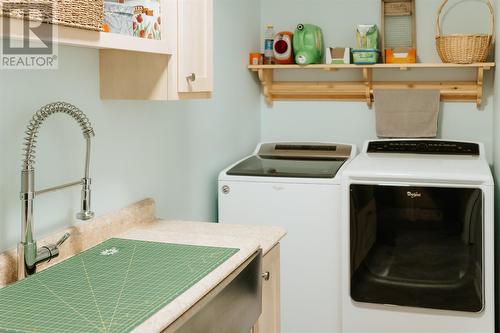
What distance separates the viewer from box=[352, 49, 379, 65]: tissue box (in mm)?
3551

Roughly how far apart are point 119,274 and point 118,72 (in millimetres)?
762

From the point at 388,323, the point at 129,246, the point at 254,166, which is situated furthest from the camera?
the point at 254,166

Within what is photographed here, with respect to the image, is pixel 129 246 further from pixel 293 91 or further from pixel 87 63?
pixel 293 91

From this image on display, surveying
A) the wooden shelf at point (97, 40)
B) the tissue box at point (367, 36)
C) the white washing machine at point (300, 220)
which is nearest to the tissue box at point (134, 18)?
the wooden shelf at point (97, 40)

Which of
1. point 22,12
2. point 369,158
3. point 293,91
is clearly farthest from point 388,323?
point 22,12

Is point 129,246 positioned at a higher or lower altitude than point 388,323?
higher

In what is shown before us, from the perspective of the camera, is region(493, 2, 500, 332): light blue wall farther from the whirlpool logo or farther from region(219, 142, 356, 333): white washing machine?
region(219, 142, 356, 333): white washing machine

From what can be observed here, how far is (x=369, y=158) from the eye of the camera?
3.42 metres

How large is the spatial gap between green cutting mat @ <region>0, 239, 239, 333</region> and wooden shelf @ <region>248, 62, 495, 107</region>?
1.96 m

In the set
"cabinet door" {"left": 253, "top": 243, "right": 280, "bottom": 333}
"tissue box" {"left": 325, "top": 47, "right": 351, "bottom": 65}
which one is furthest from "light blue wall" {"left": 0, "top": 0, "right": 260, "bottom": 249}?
"cabinet door" {"left": 253, "top": 243, "right": 280, "bottom": 333}

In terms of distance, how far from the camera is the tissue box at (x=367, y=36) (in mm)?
3615

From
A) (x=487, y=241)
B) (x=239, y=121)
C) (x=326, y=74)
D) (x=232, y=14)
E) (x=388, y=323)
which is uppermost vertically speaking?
(x=232, y=14)

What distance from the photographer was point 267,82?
3.89m

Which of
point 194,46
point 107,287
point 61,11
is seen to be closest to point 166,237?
point 107,287
